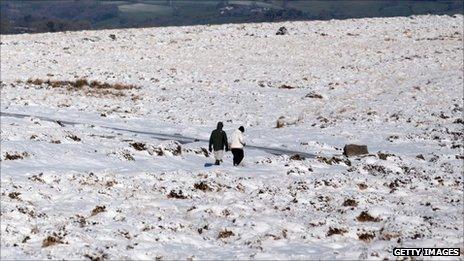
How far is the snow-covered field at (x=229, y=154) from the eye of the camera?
51.9 feet

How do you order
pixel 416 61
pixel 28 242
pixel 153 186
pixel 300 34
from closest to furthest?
pixel 28 242 < pixel 153 186 < pixel 416 61 < pixel 300 34

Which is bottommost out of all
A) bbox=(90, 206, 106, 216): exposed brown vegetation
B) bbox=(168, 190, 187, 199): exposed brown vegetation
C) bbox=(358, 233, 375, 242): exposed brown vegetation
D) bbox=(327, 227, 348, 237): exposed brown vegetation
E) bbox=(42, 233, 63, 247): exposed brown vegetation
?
bbox=(168, 190, 187, 199): exposed brown vegetation

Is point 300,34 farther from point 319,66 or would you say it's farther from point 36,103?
point 36,103

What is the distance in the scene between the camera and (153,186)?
21094 mm

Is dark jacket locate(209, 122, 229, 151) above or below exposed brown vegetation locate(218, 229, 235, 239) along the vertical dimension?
above

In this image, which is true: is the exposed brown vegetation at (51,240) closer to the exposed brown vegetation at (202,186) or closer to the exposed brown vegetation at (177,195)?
the exposed brown vegetation at (177,195)

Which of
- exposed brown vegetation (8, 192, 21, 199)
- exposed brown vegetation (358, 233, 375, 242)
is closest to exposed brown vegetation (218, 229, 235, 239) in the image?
exposed brown vegetation (358, 233, 375, 242)

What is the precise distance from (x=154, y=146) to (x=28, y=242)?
13648mm

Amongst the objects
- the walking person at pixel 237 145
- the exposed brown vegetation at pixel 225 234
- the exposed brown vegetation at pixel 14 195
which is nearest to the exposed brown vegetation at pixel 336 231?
the exposed brown vegetation at pixel 225 234

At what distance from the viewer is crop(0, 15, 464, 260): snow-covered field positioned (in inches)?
622

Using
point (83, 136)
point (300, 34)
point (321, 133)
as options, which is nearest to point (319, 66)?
point (300, 34)

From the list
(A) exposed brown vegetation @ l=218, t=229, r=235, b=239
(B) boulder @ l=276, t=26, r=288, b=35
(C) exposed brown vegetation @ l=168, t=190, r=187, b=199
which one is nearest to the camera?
(A) exposed brown vegetation @ l=218, t=229, r=235, b=239

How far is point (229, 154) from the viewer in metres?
29.8

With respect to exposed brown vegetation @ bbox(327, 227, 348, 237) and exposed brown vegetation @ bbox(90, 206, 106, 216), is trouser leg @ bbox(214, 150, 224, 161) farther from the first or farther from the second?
exposed brown vegetation @ bbox(327, 227, 348, 237)
